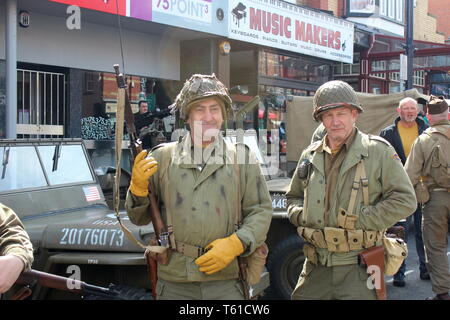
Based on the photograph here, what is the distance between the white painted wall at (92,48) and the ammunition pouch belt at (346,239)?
683 centimetres

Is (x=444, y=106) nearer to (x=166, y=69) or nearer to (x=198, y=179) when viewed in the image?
(x=198, y=179)

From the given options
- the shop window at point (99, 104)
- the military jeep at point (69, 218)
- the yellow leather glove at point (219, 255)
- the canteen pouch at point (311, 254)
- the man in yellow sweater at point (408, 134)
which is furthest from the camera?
the shop window at point (99, 104)

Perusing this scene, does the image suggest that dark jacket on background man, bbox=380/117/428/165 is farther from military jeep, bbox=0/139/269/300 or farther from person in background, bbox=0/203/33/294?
person in background, bbox=0/203/33/294

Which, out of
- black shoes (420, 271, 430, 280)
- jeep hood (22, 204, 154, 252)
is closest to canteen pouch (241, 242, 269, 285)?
jeep hood (22, 204, 154, 252)

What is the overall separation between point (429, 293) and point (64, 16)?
21.9 ft

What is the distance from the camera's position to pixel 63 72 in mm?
9250

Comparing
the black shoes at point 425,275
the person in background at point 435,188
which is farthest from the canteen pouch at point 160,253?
the black shoes at point 425,275

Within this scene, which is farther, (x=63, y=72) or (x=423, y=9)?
(x=423, y=9)

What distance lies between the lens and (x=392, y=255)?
2.88 m

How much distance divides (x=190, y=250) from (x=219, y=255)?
0.17 meters

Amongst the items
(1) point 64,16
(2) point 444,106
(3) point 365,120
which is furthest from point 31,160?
(3) point 365,120

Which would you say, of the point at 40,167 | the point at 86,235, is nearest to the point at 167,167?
the point at 86,235

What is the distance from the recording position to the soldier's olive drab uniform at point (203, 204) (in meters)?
2.58

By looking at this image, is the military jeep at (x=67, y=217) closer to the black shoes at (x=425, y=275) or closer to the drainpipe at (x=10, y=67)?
the drainpipe at (x=10, y=67)
